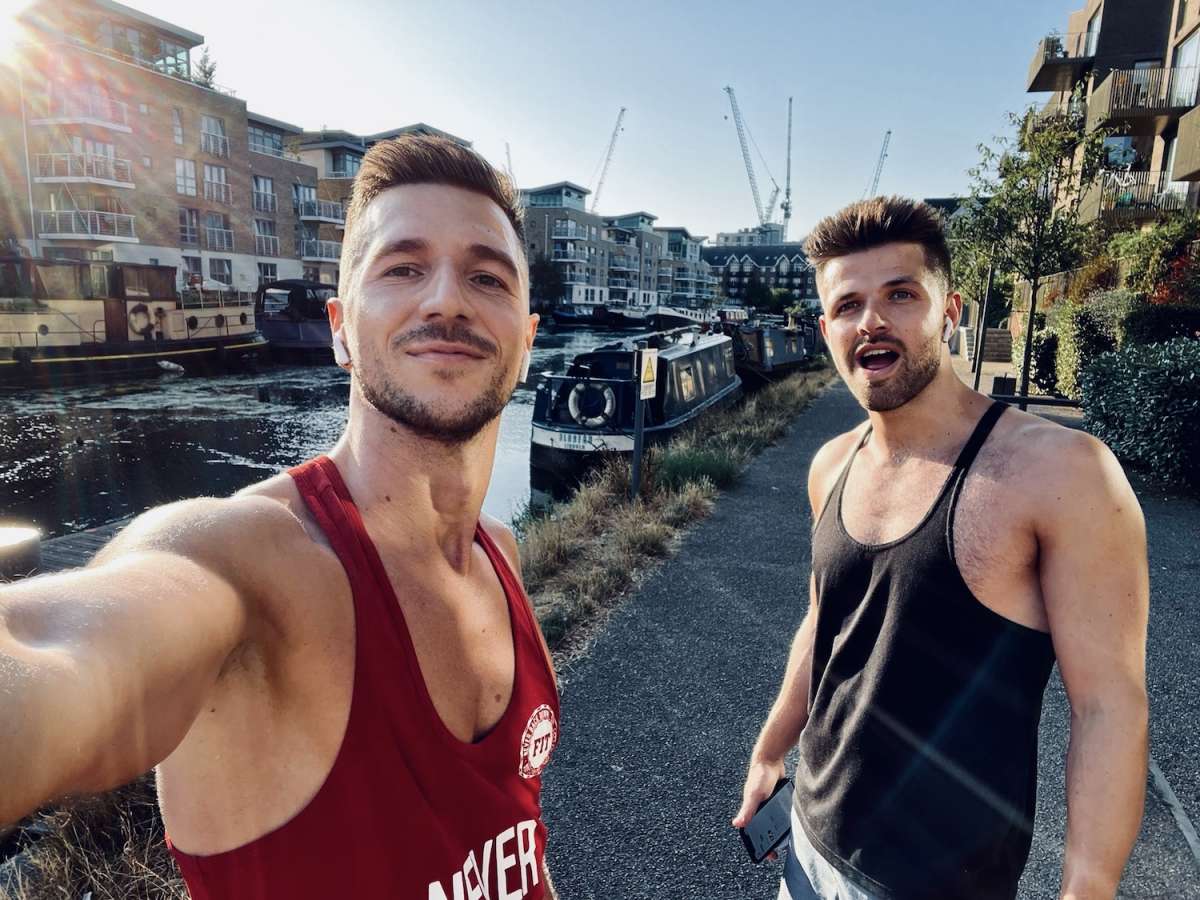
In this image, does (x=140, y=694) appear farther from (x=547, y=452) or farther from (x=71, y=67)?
(x=71, y=67)

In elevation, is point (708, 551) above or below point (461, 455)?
below

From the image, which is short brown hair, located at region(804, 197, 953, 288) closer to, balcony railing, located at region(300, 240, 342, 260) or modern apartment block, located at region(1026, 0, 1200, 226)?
modern apartment block, located at region(1026, 0, 1200, 226)

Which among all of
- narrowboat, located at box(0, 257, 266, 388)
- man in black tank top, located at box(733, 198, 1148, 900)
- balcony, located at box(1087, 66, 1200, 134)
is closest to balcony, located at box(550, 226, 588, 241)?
narrowboat, located at box(0, 257, 266, 388)

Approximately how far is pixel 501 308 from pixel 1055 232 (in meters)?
16.7

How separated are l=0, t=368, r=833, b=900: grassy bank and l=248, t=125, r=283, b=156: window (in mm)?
42701

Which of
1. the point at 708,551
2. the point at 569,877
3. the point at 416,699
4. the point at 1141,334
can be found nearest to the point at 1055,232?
the point at 1141,334

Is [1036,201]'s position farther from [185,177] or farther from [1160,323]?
[185,177]

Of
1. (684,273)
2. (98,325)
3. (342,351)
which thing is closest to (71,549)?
(342,351)

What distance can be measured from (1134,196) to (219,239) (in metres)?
43.7

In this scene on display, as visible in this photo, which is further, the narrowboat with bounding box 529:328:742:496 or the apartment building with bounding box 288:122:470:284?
the apartment building with bounding box 288:122:470:284

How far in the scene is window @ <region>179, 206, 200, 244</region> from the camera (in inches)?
1540

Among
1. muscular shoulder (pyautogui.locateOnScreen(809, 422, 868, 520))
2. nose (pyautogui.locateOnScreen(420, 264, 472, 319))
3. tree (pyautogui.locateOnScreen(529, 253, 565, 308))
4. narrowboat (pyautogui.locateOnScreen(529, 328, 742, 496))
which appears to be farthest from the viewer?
tree (pyautogui.locateOnScreen(529, 253, 565, 308))

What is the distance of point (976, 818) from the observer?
167 centimetres

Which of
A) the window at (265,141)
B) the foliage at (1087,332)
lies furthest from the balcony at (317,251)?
the foliage at (1087,332)
